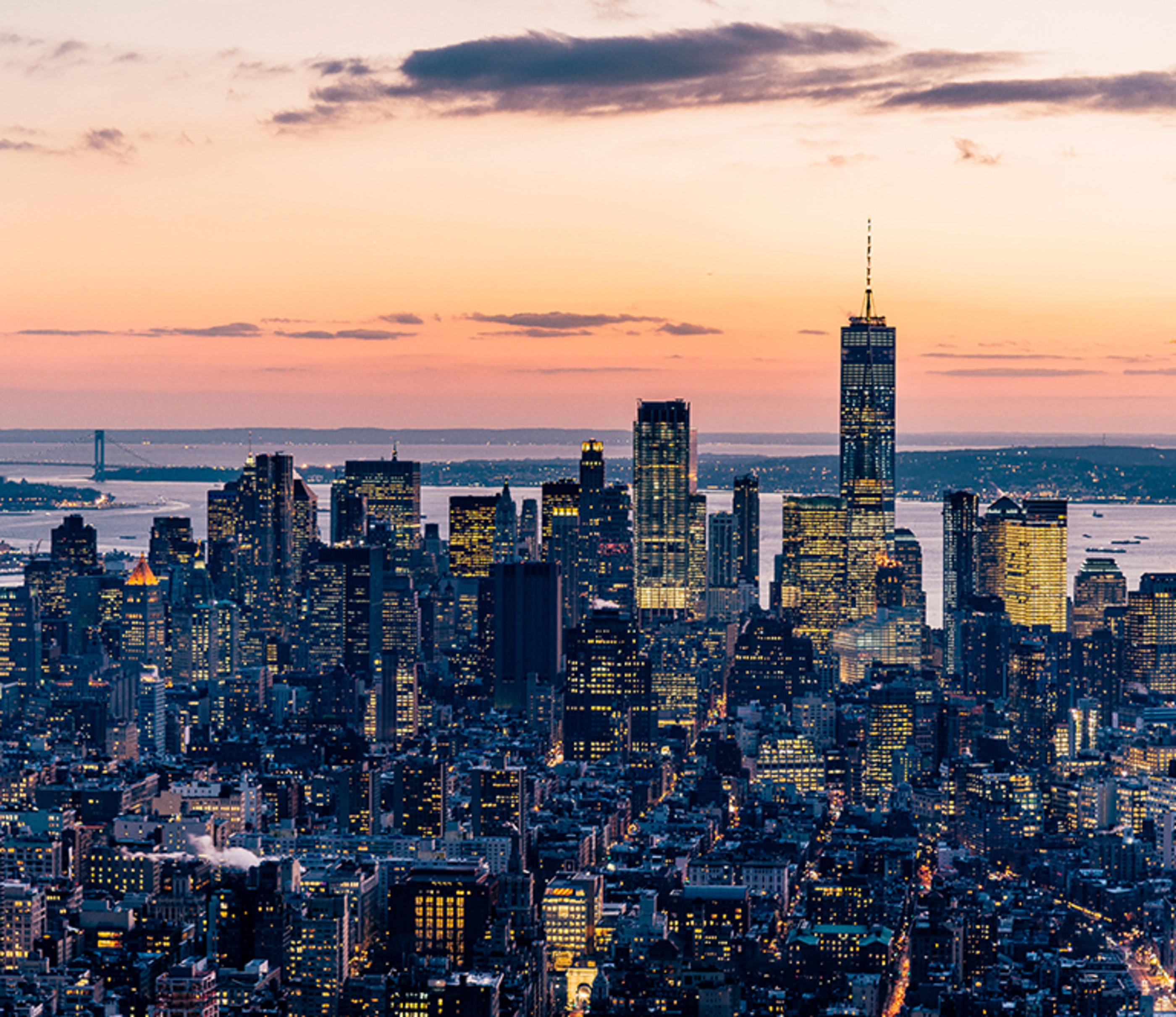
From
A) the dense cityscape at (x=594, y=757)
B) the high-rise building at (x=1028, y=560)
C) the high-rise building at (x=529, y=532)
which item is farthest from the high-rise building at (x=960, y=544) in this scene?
the high-rise building at (x=529, y=532)

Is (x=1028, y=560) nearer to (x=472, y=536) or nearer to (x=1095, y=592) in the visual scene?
(x=1095, y=592)

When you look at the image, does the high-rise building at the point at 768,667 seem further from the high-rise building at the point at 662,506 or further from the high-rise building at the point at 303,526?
the high-rise building at the point at 303,526

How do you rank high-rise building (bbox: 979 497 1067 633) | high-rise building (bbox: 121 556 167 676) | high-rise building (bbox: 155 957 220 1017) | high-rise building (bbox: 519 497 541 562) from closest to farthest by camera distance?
high-rise building (bbox: 155 957 220 1017) → high-rise building (bbox: 121 556 167 676) → high-rise building (bbox: 979 497 1067 633) → high-rise building (bbox: 519 497 541 562)

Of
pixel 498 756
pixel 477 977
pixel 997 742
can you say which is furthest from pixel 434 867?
pixel 997 742

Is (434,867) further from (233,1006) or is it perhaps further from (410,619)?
(410,619)

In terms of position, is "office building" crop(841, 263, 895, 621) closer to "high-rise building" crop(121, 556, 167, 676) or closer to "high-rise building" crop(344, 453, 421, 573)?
"high-rise building" crop(344, 453, 421, 573)

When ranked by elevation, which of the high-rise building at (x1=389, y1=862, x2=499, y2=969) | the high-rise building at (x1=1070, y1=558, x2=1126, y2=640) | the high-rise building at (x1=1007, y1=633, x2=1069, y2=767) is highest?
the high-rise building at (x1=1070, y1=558, x2=1126, y2=640)

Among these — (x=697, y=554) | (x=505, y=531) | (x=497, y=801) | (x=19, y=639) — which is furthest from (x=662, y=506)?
(x=497, y=801)

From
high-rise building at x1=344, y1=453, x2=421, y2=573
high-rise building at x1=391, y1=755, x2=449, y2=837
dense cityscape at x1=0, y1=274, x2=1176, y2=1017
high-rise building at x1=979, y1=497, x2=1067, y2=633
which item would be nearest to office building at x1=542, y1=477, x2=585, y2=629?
dense cityscape at x1=0, y1=274, x2=1176, y2=1017

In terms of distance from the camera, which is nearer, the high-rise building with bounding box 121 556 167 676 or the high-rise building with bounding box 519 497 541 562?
the high-rise building with bounding box 121 556 167 676
